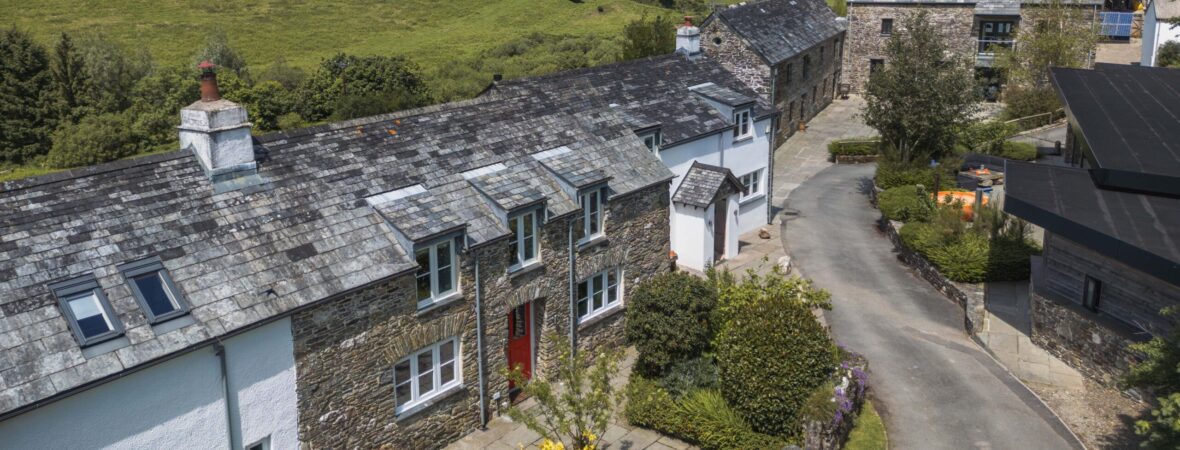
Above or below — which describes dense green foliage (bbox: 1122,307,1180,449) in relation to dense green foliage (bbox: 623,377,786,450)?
above

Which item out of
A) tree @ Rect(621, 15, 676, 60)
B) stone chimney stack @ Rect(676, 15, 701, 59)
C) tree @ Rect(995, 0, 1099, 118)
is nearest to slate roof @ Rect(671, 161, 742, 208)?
stone chimney stack @ Rect(676, 15, 701, 59)

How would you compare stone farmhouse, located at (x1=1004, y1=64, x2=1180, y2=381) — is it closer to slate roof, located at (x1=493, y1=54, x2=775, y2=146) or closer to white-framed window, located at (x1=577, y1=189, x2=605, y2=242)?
white-framed window, located at (x1=577, y1=189, x2=605, y2=242)

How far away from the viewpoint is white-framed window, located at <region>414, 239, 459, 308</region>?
21203 millimetres

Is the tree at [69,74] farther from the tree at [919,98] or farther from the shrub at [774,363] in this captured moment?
the shrub at [774,363]

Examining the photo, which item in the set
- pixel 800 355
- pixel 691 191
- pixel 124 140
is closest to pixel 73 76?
pixel 124 140

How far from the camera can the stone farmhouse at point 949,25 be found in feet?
204

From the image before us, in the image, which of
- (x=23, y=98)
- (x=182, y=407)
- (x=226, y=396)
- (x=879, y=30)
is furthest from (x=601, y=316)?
(x=23, y=98)

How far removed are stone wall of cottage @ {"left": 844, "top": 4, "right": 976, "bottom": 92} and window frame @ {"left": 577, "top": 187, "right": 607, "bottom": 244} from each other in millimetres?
41134

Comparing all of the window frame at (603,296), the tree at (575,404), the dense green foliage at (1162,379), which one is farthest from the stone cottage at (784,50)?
the dense green foliage at (1162,379)

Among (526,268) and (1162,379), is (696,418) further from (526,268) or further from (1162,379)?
(1162,379)

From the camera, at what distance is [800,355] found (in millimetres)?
21734

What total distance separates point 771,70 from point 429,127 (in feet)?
94.2

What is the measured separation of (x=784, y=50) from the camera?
5247 centimetres

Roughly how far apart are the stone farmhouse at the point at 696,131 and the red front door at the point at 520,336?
9.07 m
